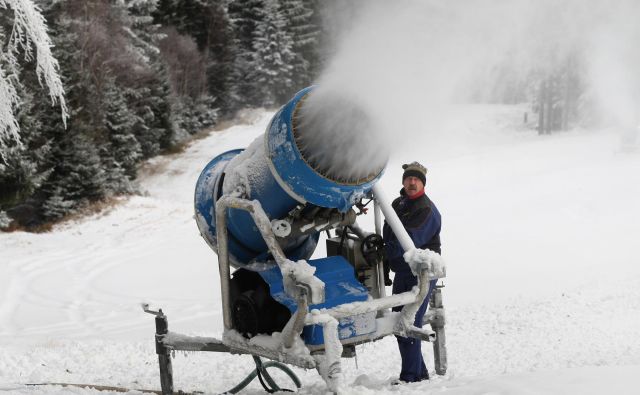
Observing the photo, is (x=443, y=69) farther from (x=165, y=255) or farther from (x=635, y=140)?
(x=635, y=140)

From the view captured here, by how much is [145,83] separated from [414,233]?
26.3 m

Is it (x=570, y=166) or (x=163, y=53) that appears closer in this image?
(x=570, y=166)

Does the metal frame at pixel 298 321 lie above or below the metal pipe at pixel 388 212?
below

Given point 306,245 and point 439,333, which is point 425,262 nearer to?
point 306,245

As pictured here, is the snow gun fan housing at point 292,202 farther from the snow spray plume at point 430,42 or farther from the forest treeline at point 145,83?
the forest treeline at point 145,83

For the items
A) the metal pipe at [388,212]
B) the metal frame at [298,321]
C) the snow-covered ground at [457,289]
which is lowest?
the snow-covered ground at [457,289]

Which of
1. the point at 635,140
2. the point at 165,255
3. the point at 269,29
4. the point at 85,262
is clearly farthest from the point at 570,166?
the point at 269,29

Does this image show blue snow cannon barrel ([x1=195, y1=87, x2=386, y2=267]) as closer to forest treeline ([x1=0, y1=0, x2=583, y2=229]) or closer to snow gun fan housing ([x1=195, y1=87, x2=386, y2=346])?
snow gun fan housing ([x1=195, y1=87, x2=386, y2=346])

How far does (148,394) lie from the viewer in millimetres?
4910

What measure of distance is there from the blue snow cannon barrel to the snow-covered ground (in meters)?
0.43

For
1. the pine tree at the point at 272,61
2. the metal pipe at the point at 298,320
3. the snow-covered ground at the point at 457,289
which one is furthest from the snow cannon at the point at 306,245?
the pine tree at the point at 272,61

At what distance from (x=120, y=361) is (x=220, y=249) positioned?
3509 millimetres

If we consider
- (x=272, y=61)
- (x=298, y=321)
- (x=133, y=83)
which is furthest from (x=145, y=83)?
(x=298, y=321)

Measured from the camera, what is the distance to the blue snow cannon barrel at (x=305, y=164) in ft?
12.6
